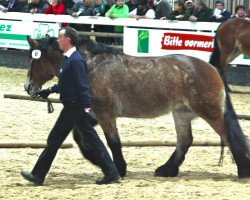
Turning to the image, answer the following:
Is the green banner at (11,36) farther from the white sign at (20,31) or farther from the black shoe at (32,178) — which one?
the black shoe at (32,178)

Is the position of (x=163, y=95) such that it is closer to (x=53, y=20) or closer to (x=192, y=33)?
(x=192, y=33)

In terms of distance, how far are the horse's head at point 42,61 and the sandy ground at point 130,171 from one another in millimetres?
1094

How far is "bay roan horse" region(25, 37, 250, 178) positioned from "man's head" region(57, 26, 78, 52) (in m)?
0.69

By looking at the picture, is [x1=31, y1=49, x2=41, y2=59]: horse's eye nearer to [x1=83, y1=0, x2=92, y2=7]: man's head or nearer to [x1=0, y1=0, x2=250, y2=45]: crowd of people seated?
[x1=0, y1=0, x2=250, y2=45]: crowd of people seated

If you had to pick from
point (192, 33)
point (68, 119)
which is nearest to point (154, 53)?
point (192, 33)

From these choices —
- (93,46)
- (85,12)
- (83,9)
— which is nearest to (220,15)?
(85,12)

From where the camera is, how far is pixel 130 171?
10430 mm

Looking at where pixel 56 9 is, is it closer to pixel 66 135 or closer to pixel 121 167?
pixel 121 167

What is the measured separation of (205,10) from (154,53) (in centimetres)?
169

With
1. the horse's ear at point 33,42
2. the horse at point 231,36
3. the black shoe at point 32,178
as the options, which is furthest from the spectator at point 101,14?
the black shoe at point 32,178

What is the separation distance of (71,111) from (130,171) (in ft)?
5.16

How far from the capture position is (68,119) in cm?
926

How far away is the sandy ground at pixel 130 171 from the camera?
8883 mm

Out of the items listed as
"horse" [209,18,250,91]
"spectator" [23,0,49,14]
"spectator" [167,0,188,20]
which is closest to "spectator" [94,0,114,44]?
"spectator" [23,0,49,14]
